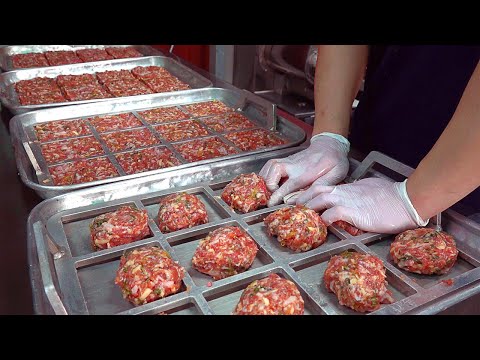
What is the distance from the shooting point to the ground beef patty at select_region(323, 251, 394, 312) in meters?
1.56

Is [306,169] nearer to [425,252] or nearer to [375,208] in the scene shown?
[375,208]

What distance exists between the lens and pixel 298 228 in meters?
1.86

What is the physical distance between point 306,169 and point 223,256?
764 millimetres

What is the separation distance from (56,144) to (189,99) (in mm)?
1132

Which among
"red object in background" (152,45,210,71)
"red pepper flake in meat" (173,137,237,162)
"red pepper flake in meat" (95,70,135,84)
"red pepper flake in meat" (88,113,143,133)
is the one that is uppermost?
"red pepper flake in meat" (173,137,237,162)

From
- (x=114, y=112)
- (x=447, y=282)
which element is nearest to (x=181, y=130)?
(x=114, y=112)

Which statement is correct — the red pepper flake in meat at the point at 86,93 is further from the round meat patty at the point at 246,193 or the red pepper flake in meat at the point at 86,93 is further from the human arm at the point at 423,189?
the human arm at the point at 423,189

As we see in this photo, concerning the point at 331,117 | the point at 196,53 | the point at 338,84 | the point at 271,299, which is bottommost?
the point at 196,53

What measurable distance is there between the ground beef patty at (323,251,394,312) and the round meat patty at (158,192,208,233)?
0.63 m

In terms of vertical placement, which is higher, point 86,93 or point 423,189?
point 423,189

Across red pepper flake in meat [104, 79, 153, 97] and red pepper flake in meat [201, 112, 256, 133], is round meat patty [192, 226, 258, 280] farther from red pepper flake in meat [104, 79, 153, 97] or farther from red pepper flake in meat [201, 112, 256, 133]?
red pepper flake in meat [104, 79, 153, 97]

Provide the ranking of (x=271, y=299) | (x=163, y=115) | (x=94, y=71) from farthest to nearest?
(x=94, y=71), (x=163, y=115), (x=271, y=299)

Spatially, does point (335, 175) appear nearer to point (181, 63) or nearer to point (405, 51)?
point (405, 51)

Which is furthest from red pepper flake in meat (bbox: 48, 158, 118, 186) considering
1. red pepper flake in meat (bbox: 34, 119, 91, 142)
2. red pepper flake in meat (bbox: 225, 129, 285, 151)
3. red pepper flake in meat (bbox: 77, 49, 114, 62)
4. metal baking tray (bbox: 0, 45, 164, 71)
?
metal baking tray (bbox: 0, 45, 164, 71)
